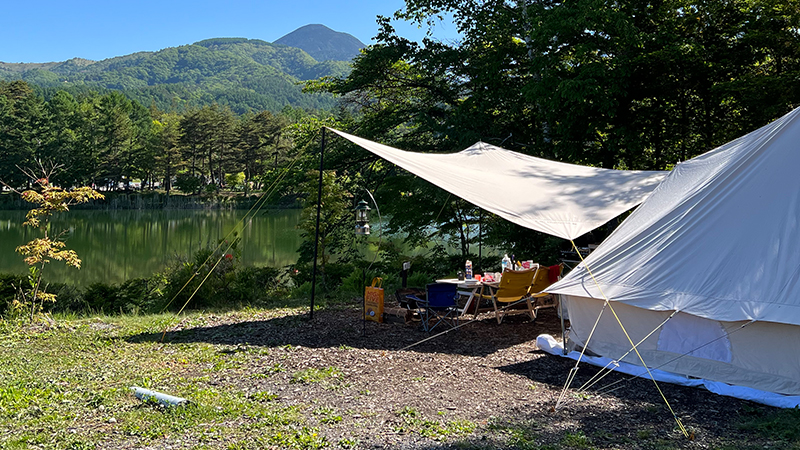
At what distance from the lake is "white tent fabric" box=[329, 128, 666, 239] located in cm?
609

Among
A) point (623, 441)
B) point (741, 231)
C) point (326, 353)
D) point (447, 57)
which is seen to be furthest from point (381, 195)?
point (623, 441)

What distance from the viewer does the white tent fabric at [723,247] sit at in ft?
13.6

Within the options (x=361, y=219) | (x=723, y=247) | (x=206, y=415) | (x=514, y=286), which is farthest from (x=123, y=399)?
(x=723, y=247)

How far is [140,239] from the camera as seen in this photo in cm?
2555

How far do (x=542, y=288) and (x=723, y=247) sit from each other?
88.2 inches

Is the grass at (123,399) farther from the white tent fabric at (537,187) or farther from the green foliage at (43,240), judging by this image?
the white tent fabric at (537,187)

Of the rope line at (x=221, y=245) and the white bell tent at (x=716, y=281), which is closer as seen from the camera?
the white bell tent at (x=716, y=281)

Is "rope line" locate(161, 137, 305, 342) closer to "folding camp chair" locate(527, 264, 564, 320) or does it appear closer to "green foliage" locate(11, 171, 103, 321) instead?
"green foliage" locate(11, 171, 103, 321)

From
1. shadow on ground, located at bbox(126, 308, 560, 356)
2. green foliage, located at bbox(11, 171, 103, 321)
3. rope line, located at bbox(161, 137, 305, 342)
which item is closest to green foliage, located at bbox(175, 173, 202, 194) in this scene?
rope line, located at bbox(161, 137, 305, 342)

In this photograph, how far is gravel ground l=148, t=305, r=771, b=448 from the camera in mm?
3287

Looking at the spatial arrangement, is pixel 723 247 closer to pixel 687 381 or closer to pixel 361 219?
pixel 687 381

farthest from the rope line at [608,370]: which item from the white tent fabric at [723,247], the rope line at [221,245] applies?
the rope line at [221,245]

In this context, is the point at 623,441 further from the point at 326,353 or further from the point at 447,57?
the point at 447,57

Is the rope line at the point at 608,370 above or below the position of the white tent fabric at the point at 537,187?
below
